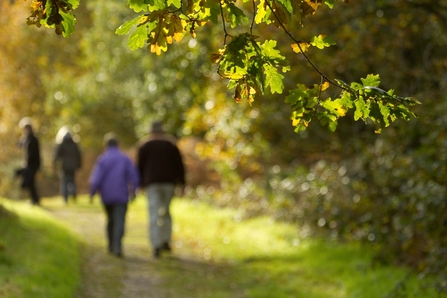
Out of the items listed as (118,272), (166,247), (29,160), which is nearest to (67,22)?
(118,272)

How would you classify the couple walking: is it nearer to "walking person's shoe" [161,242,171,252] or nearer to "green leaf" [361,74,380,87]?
"walking person's shoe" [161,242,171,252]

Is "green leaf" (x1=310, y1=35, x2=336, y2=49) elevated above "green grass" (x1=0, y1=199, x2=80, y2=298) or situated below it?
above

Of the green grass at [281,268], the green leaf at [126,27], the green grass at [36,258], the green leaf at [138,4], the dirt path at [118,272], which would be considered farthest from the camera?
the dirt path at [118,272]

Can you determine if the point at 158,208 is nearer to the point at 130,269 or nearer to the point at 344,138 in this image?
the point at 130,269

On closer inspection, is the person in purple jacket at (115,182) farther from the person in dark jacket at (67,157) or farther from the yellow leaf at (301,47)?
the yellow leaf at (301,47)

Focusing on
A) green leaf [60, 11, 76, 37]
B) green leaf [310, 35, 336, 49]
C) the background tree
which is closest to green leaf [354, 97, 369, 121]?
green leaf [310, 35, 336, 49]

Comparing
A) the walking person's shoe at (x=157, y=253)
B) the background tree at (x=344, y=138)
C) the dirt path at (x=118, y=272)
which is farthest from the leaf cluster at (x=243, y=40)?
the walking person's shoe at (x=157, y=253)

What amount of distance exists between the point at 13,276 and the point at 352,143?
20.3 feet

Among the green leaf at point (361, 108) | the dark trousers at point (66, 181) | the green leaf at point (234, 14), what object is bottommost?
the green leaf at point (361, 108)

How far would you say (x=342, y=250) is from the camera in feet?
33.0

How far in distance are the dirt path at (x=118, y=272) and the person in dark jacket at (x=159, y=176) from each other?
50 centimetres

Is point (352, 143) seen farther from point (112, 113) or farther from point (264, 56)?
point (112, 113)

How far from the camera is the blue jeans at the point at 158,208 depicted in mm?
11055

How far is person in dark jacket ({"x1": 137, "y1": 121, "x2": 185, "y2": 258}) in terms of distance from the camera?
432 inches
